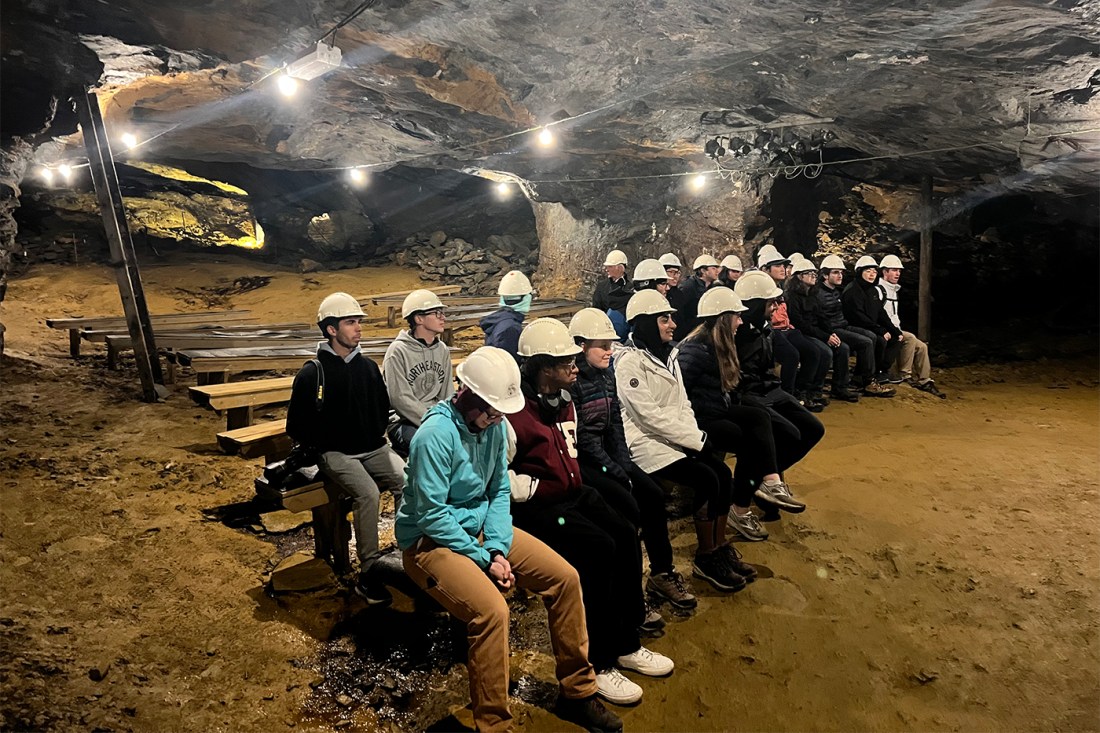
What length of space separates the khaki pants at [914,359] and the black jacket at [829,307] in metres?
1.37

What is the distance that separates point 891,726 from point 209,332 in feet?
32.1

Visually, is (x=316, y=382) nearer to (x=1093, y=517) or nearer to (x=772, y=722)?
(x=772, y=722)

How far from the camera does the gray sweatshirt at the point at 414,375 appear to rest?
4363 millimetres

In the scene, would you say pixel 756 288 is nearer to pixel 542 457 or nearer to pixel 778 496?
pixel 778 496

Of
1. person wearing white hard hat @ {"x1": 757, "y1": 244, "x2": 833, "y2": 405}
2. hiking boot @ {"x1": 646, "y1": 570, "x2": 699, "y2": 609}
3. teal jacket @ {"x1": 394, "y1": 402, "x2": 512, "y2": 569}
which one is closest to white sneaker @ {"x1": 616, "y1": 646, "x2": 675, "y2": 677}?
hiking boot @ {"x1": 646, "y1": 570, "x2": 699, "y2": 609}

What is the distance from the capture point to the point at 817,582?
4121 mm

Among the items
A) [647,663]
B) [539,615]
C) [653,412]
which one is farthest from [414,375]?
[647,663]

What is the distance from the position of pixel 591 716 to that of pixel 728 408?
8.19 ft

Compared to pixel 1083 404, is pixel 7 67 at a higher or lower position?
higher

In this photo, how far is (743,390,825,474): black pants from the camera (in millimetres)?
4730

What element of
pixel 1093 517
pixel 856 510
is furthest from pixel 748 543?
pixel 1093 517

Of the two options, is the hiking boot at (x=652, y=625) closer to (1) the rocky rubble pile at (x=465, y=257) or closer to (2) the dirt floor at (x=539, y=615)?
(2) the dirt floor at (x=539, y=615)

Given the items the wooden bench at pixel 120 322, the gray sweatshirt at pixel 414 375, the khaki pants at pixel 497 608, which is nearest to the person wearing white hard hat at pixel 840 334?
the gray sweatshirt at pixel 414 375

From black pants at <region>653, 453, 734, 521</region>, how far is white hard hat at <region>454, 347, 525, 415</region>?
162 centimetres
